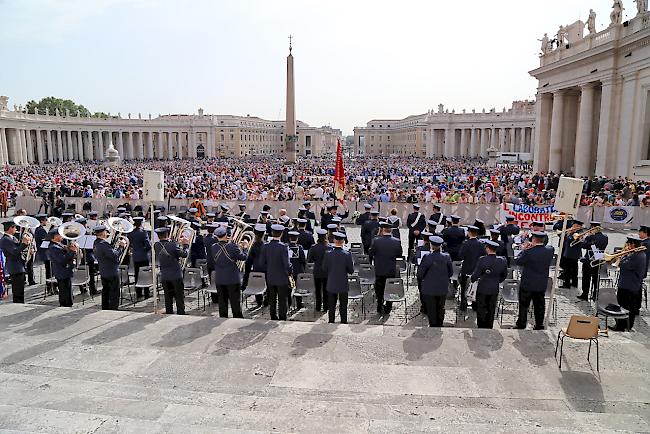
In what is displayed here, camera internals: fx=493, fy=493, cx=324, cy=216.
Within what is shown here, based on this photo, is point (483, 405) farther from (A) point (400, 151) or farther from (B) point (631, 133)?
(A) point (400, 151)

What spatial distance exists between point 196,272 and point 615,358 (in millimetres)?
7700

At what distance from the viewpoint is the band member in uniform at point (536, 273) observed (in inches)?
324

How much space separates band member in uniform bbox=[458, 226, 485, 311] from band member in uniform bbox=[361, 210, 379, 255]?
3488 millimetres

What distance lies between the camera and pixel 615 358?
6.27 m

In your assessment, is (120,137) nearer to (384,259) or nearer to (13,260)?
(13,260)

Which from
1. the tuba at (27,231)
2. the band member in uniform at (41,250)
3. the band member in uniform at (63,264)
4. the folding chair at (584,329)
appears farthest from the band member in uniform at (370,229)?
the tuba at (27,231)

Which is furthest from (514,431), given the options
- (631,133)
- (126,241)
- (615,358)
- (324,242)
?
(631,133)

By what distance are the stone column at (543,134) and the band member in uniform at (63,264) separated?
37.8 metres

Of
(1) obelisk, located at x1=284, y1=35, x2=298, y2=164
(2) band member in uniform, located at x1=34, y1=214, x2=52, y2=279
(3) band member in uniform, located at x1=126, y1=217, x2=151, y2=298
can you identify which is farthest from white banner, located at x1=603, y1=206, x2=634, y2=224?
(1) obelisk, located at x1=284, y1=35, x2=298, y2=164

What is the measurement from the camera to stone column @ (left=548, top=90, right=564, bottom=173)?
37156mm

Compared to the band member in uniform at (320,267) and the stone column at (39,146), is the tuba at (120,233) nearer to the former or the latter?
the band member in uniform at (320,267)

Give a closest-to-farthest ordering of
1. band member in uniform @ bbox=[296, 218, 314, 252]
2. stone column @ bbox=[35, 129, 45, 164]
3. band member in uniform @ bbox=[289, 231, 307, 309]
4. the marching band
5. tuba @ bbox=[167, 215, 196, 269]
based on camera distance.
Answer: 1. the marching band
2. band member in uniform @ bbox=[289, 231, 307, 309]
3. band member in uniform @ bbox=[296, 218, 314, 252]
4. tuba @ bbox=[167, 215, 196, 269]
5. stone column @ bbox=[35, 129, 45, 164]

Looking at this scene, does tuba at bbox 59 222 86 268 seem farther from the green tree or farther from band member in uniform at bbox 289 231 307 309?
the green tree

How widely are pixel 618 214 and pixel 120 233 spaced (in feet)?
62.9
